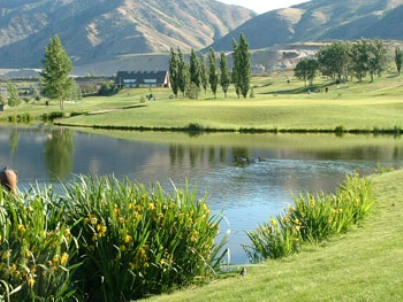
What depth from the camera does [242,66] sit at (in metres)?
101

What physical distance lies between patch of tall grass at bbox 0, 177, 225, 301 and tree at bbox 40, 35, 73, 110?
305 ft

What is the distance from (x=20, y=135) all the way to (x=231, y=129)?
2356 centimetres

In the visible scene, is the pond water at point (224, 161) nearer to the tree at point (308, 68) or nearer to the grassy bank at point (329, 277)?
the grassy bank at point (329, 277)

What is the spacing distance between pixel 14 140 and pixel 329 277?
53754 millimetres

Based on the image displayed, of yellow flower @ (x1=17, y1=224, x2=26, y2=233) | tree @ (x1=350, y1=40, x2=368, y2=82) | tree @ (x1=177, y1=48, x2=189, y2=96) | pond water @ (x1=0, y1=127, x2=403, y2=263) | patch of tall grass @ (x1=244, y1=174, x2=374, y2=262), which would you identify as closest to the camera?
yellow flower @ (x1=17, y1=224, x2=26, y2=233)

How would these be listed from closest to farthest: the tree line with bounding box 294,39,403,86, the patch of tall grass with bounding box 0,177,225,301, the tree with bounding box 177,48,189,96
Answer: the patch of tall grass with bounding box 0,177,225,301 < the tree with bounding box 177,48,189,96 < the tree line with bounding box 294,39,403,86

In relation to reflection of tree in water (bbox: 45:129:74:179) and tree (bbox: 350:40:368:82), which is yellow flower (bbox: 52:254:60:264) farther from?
tree (bbox: 350:40:368:82)

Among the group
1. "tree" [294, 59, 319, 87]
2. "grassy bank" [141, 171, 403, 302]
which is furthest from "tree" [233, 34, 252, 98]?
"grassy bank" [141, 171, 403, 302]

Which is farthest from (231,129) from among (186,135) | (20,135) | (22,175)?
(22,175)

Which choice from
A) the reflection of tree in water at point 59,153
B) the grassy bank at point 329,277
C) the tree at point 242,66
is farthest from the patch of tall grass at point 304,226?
the tree at point 242,66

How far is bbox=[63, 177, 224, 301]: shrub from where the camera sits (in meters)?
12.0

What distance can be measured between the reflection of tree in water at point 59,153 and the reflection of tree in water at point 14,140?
2746mm

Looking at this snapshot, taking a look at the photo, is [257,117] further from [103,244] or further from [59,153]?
[103,244]

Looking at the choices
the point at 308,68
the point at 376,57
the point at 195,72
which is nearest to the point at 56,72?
the point at 195,72
